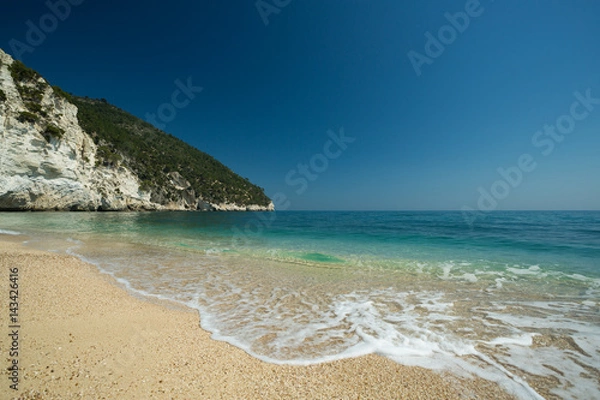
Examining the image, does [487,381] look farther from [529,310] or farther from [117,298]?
[117,298]

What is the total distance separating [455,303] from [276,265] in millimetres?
6794

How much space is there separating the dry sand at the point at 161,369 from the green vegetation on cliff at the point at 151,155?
56963 millimetres

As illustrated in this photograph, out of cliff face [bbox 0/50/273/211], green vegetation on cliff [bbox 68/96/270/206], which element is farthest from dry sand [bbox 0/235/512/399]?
green vegetation on cliff [bbox 68/96/270/206]

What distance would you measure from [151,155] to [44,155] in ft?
146

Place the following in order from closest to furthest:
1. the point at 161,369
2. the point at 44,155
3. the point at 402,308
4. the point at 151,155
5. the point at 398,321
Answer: the point at 161,369, the point at 398,321, the point at 402,308, the point at 44,155, the point at 151,155

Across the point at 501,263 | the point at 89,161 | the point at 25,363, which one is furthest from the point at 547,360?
the point at 89,161

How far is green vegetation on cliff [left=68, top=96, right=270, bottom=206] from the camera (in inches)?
2446

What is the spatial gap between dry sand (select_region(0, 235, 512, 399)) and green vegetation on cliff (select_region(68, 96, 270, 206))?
57.0 meters

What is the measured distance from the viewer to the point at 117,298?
19.4ft

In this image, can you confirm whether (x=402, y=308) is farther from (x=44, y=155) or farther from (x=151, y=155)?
(x=151, y=155)

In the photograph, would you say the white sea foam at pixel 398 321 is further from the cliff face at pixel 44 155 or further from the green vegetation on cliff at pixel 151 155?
the green vegetation on cliff at pixel 151 155

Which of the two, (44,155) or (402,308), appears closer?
(402,308)

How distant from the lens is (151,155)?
78500mm

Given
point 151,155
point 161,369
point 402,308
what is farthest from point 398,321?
point 151,155
